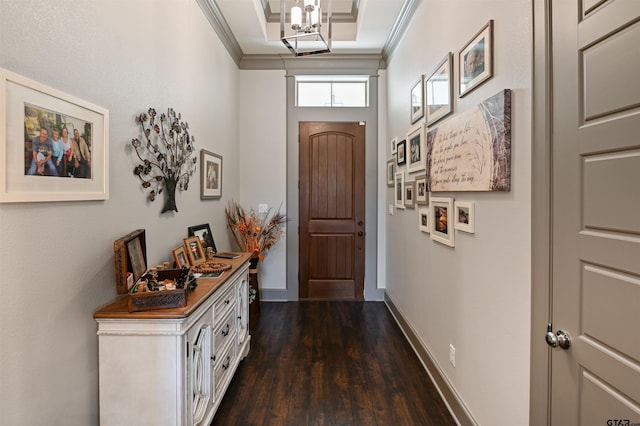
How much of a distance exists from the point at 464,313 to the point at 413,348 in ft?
3.82

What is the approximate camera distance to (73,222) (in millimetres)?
1383

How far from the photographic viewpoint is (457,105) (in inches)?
80.0

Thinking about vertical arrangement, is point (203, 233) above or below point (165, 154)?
below

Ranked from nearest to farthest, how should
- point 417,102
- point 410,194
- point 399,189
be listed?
point 417,102, point 410,194, point 399,189

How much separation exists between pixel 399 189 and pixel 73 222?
114 inches

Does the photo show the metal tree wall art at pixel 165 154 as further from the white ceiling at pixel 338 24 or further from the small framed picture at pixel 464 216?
the small framed picture at pixel 464 216

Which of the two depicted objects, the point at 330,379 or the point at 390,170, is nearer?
the point at 330,379

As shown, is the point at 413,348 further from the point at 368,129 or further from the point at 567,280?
the point at 368,129

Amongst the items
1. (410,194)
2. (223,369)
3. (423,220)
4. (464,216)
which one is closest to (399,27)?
(410,194)

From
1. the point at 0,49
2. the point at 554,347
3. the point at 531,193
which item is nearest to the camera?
the point at 0,49

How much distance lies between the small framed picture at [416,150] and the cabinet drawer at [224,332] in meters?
1.92

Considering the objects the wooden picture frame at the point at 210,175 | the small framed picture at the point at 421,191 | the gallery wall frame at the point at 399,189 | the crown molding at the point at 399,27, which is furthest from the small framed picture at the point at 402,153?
the wooden picture frame at the point at 210,175

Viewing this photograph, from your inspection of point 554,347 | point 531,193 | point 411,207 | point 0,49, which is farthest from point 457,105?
point 0,49

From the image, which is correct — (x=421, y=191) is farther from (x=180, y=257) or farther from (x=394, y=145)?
(x=180, y=257)
